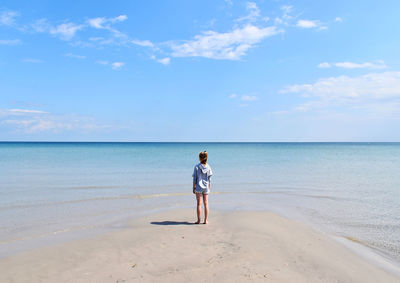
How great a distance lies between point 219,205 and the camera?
11391 mm

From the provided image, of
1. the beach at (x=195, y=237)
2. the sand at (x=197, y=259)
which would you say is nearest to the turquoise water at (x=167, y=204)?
the beach at (x=195, y=237)

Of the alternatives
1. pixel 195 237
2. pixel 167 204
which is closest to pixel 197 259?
pixel 195 237

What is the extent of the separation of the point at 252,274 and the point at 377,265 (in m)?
2.74

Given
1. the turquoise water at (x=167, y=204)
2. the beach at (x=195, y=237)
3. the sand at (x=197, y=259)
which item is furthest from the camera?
the turquoise water at (x=167, y=204)

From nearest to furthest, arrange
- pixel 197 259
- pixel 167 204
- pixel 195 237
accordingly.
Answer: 1. pixel 197 259
2. pixel 195 237
3. pixel 167 204

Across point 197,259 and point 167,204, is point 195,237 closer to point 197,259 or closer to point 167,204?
point 197,259

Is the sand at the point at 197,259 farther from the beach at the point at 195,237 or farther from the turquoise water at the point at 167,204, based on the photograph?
the turquoise water at the point at 167,204

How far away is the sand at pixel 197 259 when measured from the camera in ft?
16.1

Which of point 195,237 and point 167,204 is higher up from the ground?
point 195,237

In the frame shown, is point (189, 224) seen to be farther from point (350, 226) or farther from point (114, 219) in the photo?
point (350, 226)

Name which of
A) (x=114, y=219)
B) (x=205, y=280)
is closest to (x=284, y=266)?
(x=205, y=280)

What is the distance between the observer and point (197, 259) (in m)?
5.56

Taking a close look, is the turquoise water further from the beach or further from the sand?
the sand

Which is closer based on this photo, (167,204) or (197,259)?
(197,259)
